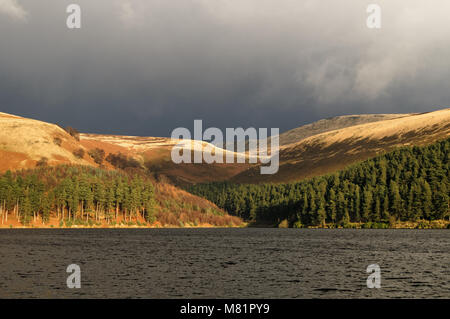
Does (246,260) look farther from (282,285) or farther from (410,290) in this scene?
(410,290)

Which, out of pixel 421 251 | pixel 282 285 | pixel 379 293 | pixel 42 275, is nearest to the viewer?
pixel 379 293

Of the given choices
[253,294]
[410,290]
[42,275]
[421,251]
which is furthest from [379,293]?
[421,251]

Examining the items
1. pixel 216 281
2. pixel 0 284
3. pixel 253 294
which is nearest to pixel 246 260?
pixel 216 281

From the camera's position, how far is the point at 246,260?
256ft
